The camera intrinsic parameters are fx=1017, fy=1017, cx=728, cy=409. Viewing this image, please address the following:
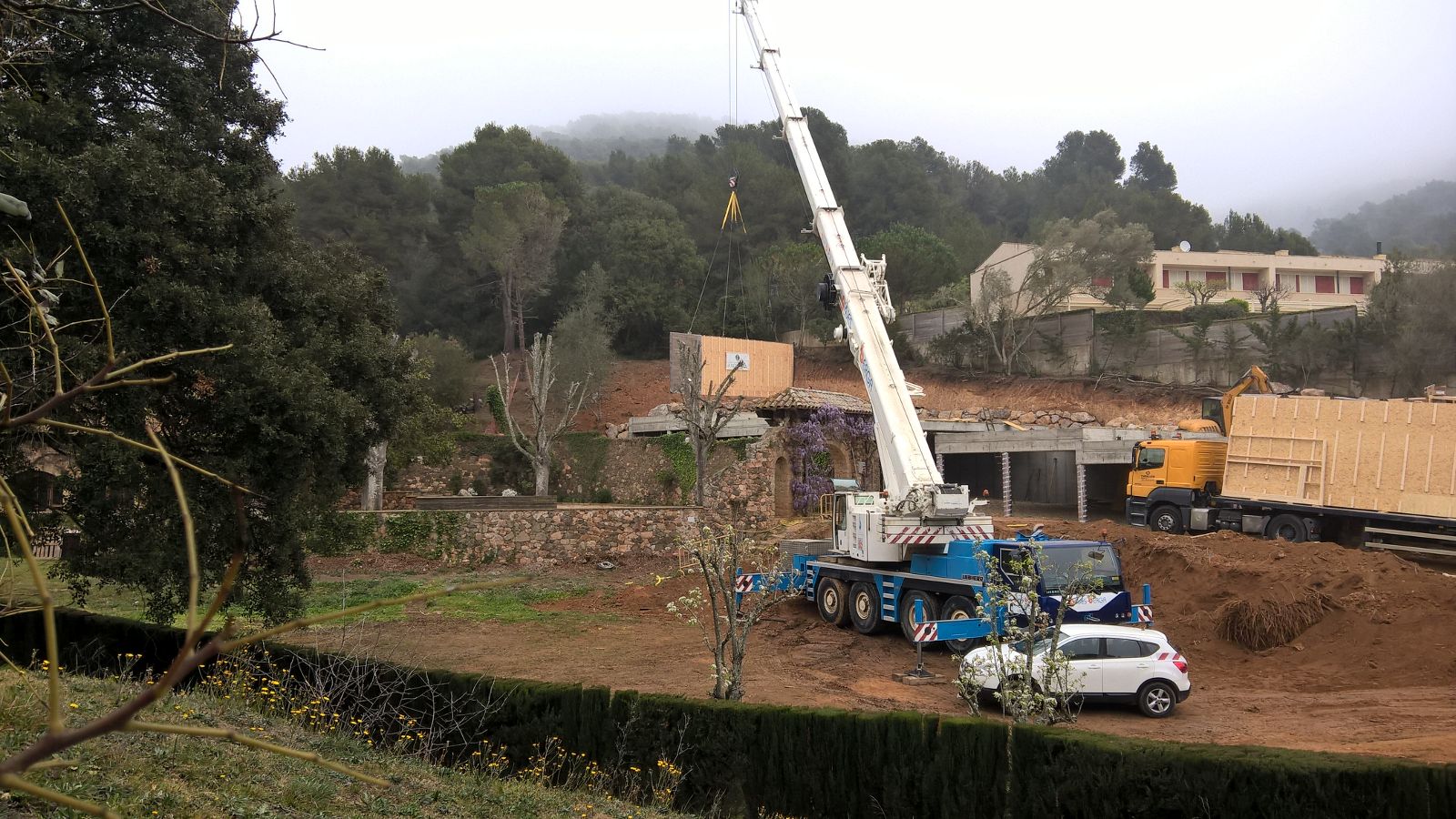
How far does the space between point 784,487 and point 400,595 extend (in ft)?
49.5

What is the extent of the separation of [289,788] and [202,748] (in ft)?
3.93

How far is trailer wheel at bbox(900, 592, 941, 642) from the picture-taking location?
18.1 metres

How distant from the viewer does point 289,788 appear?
752cm

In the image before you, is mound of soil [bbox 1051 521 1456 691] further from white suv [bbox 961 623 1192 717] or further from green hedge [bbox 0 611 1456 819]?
green hedge [bbox 0 611 1456 819]

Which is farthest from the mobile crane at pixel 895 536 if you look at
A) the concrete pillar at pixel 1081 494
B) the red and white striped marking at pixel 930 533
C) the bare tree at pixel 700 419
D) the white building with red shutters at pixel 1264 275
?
the white building with red shutters at pixel 1264 275

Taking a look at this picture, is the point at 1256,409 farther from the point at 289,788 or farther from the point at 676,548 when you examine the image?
the point at 289,788

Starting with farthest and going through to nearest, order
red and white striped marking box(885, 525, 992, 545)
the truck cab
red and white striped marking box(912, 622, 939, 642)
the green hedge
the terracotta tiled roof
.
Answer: the terracotta tiled roof < the truck cab < red and white striped marking box(885, 525, 992, 545) < red and white striped marking box(912, 622, 939, 642) < the green hedge

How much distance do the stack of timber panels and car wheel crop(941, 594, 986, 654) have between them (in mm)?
12232

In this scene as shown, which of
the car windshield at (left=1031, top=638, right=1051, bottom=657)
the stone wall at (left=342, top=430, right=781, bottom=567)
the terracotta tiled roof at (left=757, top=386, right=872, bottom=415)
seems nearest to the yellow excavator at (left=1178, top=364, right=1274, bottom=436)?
the terracotta tiled roof at (left=757, top=386, right=872, bottom=415)

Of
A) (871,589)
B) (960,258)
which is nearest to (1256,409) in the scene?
(871,589)

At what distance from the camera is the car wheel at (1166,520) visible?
2802 cm

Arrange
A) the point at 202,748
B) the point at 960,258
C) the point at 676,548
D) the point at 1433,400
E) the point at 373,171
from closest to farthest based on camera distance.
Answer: the point at 202,748, the point at 1433,400, the point at 676,548, the point at 373,171, the point at 960,258

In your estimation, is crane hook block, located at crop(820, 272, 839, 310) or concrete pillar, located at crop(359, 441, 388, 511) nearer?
crane hook block, located at crop(820, 272, 839, 310)

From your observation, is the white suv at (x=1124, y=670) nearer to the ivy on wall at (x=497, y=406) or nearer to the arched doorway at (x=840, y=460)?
the arched doorway at (x=840, y=460)
